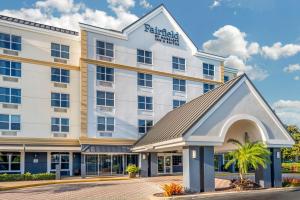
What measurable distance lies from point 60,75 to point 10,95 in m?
5.67

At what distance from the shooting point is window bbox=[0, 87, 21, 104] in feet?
111

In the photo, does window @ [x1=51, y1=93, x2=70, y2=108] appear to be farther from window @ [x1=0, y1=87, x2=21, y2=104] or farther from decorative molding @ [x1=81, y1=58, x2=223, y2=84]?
decorative molding @ [x1=81, y1=58, x2=223, y2=84]

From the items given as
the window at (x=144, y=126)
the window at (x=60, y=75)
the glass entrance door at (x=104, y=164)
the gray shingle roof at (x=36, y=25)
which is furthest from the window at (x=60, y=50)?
the glass entrance door at (x=104, y=164)

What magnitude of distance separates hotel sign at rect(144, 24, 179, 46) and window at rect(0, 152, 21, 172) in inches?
824

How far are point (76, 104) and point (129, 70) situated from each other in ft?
23.9

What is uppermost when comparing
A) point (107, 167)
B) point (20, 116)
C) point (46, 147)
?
point (20, 116)

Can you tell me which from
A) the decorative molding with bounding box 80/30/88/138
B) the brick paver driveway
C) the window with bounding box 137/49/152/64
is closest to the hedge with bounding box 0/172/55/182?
the decorative molding with bounding box 80/30/88/138

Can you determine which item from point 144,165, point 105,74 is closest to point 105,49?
point 105,74

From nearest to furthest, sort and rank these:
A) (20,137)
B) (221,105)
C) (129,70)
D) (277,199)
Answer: (277,199), (221,105), (20,137), (129,70)

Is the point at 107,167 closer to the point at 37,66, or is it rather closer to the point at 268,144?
the point at 37,66

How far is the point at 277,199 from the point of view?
Result: 1964 cm

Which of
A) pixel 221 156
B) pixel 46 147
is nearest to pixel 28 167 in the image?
pixel 46 147

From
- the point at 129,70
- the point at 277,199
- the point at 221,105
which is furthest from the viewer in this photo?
Answer: the point at 129,70

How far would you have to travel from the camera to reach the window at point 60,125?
119 feet
